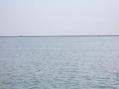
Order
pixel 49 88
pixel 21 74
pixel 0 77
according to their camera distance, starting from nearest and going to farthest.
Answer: pixel 49 88 → pixel 0 77 → pixel 21 74

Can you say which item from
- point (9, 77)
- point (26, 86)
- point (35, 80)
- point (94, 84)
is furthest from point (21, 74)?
point (94, 84)

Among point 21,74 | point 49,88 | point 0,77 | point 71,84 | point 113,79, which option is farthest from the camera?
point 21,74

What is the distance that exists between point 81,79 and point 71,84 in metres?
3.36

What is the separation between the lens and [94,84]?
30.8 meters

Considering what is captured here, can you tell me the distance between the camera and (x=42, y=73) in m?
39.4

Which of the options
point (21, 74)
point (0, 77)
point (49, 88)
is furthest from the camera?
point (21, 74)

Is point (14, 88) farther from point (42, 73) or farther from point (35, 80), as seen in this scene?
point (42, 73)

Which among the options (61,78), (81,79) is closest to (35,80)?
(61,78)

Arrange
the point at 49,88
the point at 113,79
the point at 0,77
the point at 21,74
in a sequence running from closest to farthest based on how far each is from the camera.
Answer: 1. the point at 49,88
2. the point at 113,79
3. the point at 0,77
4. the point at 21,74

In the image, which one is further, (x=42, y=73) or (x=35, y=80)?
(x=42, y=73)

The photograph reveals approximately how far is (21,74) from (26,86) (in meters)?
8.89

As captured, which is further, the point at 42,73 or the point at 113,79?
the point at 42,73

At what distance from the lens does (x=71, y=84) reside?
31.0m

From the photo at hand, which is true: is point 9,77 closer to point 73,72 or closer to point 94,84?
point 73,72
